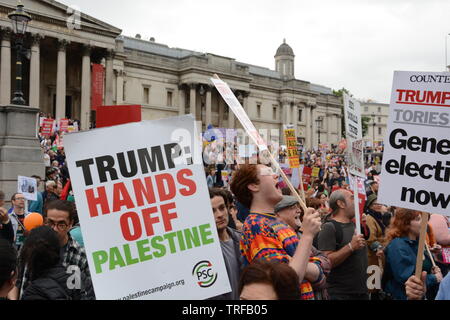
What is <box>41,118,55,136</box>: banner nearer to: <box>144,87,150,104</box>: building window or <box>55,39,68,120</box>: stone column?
<box>55,39,68,120</box>: stone column

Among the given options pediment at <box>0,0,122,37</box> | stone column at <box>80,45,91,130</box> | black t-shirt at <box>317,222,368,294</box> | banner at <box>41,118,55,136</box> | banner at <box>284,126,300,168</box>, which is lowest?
black t-shirt at <box>317,222,368,294</box>

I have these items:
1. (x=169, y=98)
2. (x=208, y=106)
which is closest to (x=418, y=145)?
(x=208, y=106)

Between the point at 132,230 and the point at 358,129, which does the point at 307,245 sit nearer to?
the point at 132,230

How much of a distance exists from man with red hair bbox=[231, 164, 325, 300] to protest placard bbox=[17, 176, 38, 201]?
537 cm

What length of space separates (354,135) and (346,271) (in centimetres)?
137

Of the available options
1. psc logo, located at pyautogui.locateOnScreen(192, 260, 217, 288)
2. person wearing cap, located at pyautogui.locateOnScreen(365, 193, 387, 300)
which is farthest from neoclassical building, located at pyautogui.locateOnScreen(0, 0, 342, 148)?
psc logo, located at pyautogui.locateOnScreen(192, 260, 217, 288)

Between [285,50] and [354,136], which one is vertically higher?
[285,50]

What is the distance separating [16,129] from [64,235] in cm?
942

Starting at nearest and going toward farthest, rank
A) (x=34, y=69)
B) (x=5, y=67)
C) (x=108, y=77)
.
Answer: (x=5, y=67), (x=34, y=69), (x=108, y=77)

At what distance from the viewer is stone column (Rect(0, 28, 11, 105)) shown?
32406 millimetres

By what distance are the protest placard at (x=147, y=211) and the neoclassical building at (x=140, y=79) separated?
3129 centimetres

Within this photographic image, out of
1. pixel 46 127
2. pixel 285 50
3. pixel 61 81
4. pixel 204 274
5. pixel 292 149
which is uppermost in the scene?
pixel 285 50

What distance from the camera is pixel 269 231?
113 inches

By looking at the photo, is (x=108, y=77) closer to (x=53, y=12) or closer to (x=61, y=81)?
(x=61, y=81)
